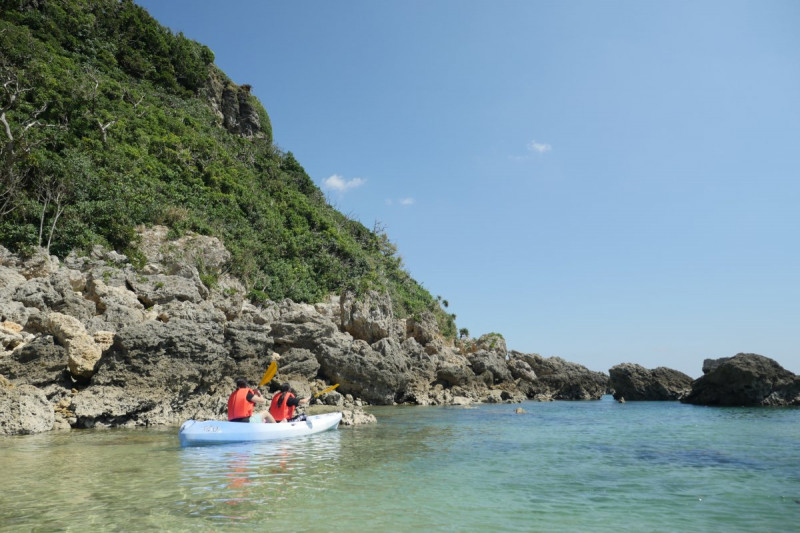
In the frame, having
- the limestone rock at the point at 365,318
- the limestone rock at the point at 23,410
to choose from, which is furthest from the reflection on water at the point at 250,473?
the limestone rock at the point at 365,318

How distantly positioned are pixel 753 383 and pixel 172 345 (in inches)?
1129

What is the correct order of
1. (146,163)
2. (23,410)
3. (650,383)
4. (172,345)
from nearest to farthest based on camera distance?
(23,410), (172,345), (146,163), (650,383)

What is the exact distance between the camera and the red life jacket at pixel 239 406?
12727 millimetres

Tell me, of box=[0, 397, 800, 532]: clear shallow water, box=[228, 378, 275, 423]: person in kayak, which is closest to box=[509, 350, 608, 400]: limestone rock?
box=[0, 397, 800, 532]: clear shallow water

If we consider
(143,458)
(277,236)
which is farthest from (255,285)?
(143,458)

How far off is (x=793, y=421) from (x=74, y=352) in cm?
2565

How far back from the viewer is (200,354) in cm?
1597

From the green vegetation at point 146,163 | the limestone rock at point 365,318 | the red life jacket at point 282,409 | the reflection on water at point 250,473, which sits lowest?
the reflection on water at point 250,473

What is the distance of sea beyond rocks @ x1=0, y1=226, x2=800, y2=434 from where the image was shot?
560 inches

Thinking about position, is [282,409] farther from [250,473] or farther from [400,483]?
[400,483]

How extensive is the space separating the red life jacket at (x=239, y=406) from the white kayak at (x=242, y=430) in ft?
1.68

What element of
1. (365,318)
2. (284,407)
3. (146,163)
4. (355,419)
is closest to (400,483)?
(284,407)

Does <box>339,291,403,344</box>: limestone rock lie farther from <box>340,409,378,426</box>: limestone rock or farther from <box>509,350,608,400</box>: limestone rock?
<box>509,350,608,400</box>: limestone rock

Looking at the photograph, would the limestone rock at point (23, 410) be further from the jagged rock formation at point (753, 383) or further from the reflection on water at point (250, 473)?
the jagged rock formation at point (753, 383)
